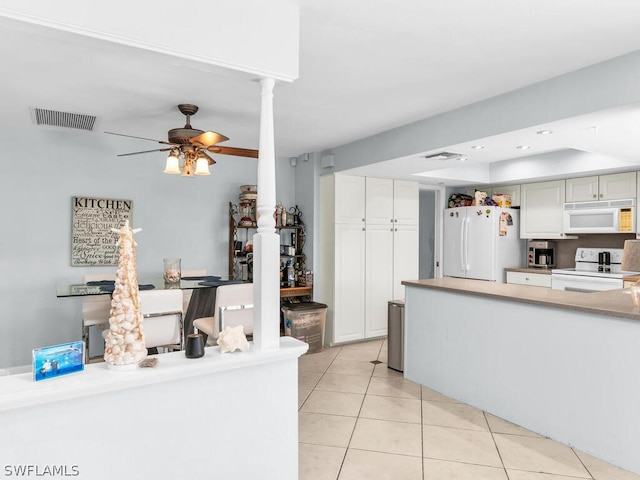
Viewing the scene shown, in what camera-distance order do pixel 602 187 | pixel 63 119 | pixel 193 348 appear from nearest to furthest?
pixel 193 348
pixel 63 119
pixel 602 187

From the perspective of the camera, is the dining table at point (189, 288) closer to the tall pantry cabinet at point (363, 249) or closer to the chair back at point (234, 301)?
the chair back at point (234, 301)

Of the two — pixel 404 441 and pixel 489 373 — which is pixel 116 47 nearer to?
pixel 404 441

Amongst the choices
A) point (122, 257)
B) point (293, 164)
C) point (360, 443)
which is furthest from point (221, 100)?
point (360, 443)

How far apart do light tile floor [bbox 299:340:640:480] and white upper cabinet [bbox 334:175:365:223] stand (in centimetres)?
204

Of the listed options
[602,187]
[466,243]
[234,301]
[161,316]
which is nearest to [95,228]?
[161,316]

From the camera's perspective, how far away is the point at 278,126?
4.03 metres

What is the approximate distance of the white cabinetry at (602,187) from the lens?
15.0 ft

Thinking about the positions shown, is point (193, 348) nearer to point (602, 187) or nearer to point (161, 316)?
point (161, 316)

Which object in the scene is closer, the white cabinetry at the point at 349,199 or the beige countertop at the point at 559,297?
the beige countertop at the point at 559,297

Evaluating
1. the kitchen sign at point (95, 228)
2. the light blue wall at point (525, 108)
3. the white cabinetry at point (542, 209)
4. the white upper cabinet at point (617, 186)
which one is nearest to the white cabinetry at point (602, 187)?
the white upper cabinet at point (617, 186)

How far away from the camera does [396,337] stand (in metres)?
4.09

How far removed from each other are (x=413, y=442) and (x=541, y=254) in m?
3.84

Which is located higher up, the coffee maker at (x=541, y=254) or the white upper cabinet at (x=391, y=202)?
the white upper cabinet at (x=391, y=202)

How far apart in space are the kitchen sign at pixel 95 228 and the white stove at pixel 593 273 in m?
5.00
